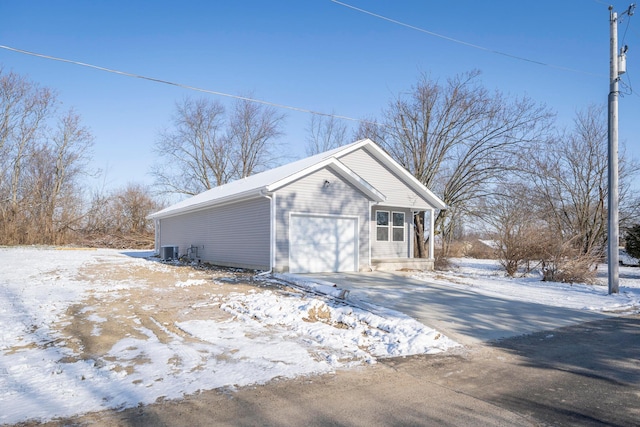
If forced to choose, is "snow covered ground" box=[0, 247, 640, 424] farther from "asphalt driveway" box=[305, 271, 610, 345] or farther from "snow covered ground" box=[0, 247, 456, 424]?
"asphalt driveway" box=[305, 271, 610, 345]

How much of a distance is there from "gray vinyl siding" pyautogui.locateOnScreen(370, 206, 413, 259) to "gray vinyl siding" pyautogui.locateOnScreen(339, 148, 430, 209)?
1.76ft

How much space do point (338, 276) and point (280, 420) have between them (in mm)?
10171

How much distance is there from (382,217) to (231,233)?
21.7ft

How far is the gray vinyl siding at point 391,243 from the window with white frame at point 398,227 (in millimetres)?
169

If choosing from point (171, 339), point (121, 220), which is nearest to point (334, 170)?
point (171, 339)

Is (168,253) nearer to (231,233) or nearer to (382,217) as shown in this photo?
(231,233)

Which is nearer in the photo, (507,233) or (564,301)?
(564,301)

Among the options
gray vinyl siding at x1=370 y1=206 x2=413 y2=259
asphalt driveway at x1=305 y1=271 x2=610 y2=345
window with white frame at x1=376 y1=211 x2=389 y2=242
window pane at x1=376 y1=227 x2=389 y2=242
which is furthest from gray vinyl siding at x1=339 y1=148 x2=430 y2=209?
asphalt driveway at x1=305 y1=271 x2=610 y2=345

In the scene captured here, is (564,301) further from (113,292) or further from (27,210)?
(27,210)

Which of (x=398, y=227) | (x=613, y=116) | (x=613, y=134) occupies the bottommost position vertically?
(x=398, y=227)

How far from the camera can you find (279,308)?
8.18 metres

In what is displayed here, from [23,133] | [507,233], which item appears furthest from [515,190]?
[23,133]

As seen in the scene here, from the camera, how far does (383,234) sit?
19.3m

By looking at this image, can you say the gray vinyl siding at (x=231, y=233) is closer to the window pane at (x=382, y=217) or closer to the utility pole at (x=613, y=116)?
the window pane at (x=382, y=217)
